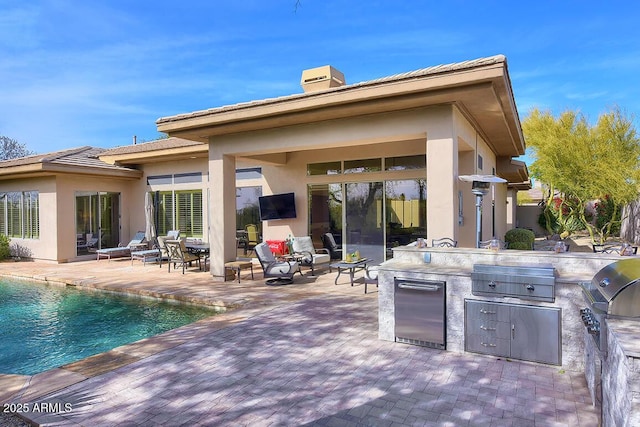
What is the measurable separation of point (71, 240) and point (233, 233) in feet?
25.3

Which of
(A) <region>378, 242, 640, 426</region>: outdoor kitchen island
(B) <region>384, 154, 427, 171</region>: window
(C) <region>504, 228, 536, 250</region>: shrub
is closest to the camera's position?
(A) <region>378, 242, 640, 426</region>: outdoor kitchen island

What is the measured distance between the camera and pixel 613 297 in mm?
2953

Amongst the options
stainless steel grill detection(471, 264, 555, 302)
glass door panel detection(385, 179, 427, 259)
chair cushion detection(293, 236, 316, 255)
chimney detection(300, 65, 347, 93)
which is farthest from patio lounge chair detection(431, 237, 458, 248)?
chimney detection(300, 65, 347, 93)

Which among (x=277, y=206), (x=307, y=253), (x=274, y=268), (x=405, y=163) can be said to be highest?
(x=405, y=163)

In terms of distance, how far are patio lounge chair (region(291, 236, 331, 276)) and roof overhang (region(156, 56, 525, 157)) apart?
143 inches

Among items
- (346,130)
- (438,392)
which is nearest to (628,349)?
(438,392)

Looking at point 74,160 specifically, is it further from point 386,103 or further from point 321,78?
point 386,103

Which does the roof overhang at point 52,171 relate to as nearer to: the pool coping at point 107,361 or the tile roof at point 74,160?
the tile roof at point 74,160

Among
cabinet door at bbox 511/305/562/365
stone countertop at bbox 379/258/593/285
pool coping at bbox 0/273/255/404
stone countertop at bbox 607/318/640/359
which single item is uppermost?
stone countertop at bbox 379/258/593/285

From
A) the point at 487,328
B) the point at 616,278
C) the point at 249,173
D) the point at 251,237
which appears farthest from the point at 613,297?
the point at 249,173

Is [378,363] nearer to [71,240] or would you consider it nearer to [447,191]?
[447,191]

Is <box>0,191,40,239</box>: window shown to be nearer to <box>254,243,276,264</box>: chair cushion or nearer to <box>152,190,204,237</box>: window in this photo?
<box>152,190,204,237</box>: window

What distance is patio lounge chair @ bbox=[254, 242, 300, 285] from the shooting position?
9.32 metres

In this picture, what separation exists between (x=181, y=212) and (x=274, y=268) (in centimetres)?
725
